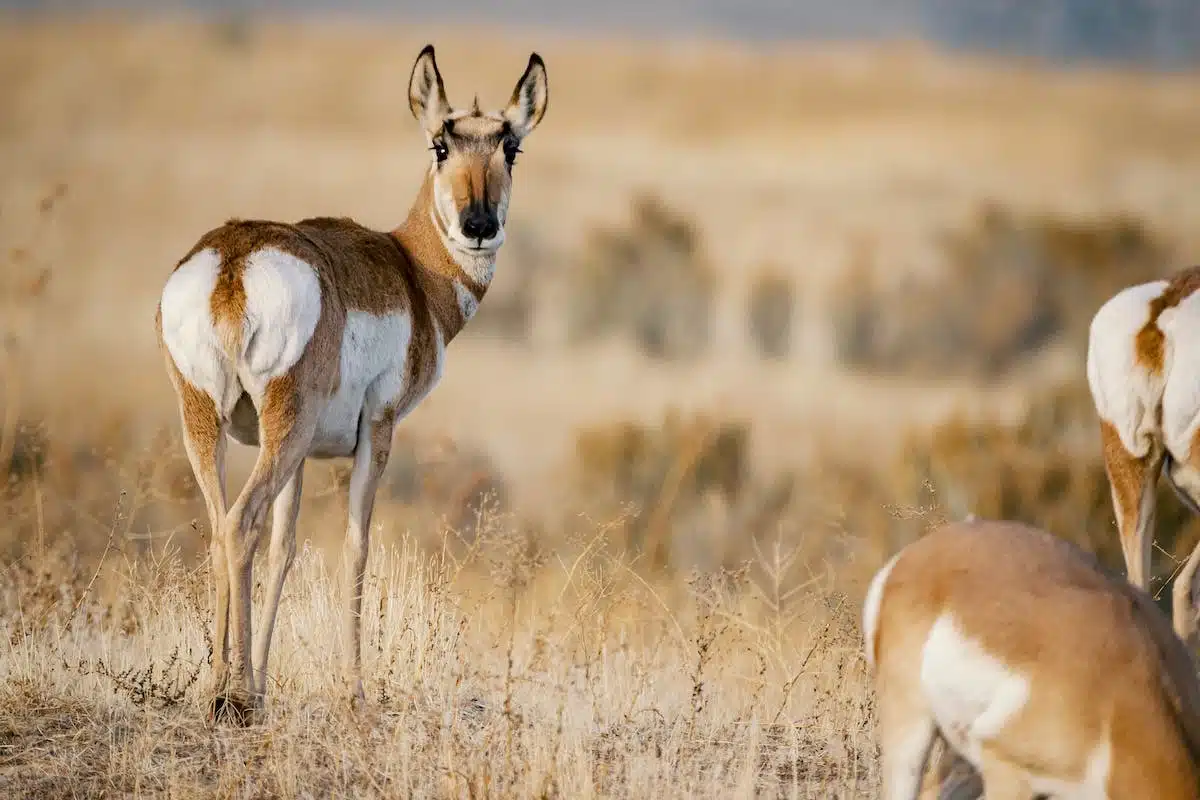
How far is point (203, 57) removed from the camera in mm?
71062

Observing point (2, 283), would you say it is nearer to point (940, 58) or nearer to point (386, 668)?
point (386, 668)

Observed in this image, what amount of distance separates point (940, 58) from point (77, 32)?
141 feet

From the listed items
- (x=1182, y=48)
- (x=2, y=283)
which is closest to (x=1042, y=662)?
(x=2, y=283)

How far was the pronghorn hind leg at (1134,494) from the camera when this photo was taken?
865 cm

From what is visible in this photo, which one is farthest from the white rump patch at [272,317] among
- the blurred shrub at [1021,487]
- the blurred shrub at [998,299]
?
the blurred shrub at [998,299]

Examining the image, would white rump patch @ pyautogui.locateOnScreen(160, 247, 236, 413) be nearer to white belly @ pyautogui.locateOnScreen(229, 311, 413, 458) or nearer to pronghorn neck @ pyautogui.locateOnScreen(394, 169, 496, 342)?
white belly @ pyautogui.locateOnScreen(229, 311, 413, 458)

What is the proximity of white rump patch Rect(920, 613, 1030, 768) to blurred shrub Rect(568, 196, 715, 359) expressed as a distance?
2201cm

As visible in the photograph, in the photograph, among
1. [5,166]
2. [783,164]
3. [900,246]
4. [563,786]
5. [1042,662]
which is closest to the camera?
[1042,662]

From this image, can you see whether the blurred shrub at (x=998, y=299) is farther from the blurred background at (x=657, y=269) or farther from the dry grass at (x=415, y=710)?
the dry grass at (x=415, y=710)

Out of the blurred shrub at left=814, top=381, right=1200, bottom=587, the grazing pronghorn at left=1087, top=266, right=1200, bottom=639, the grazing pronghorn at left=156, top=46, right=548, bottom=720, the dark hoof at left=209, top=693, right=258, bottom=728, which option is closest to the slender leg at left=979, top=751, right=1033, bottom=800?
the grazing pronghorn at left=156, top=46, right=548, bottom=720

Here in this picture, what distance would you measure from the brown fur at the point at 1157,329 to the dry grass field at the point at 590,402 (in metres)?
1.41

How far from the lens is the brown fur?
852 cm

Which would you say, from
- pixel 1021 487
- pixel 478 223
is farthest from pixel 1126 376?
pixel 1021 487

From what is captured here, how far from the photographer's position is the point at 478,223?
8.64 meters
